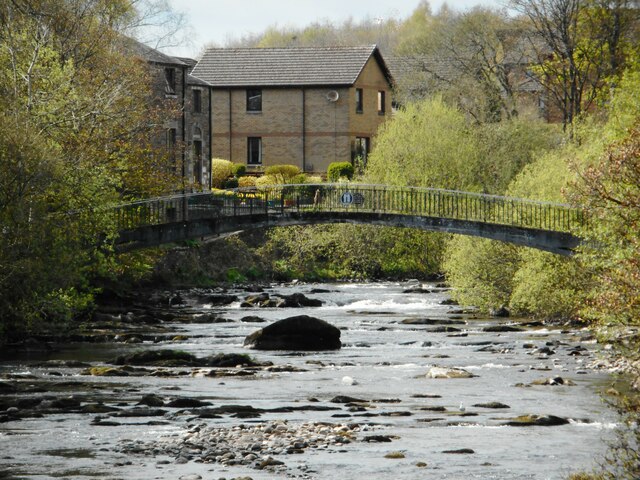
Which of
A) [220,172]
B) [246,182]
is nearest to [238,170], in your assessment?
[220,172]

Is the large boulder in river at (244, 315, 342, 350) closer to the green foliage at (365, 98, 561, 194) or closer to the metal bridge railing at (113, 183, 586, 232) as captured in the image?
the metal bridge railing at (113, 183, 586, 232)

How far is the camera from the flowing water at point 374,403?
22.2m

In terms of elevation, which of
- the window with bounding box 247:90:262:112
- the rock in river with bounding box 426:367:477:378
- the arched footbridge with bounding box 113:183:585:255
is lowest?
the rock in river with bounding box 426:367:477:378

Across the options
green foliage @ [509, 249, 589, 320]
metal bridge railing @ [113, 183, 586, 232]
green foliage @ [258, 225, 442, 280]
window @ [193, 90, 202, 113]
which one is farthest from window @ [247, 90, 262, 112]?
green foliage @ [509, 249, 589, 320]

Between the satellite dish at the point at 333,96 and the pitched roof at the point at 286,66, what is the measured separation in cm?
59

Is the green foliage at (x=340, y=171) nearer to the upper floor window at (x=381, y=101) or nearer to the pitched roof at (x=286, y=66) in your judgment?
the pitched roof at (x=286, y=66)

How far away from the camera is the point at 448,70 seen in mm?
79000

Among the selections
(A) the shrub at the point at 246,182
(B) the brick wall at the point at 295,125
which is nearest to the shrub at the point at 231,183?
(A) the shrub at the point at 246,182

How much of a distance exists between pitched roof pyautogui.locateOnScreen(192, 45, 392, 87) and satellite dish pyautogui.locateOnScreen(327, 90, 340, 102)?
0.59 metres

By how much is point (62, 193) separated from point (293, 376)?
919cm

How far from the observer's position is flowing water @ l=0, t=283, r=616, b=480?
22188 mm

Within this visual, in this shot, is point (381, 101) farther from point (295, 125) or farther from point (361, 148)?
point (295, 125)

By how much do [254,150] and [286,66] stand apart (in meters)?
6.17

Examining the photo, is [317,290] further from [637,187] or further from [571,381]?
[637,187]
